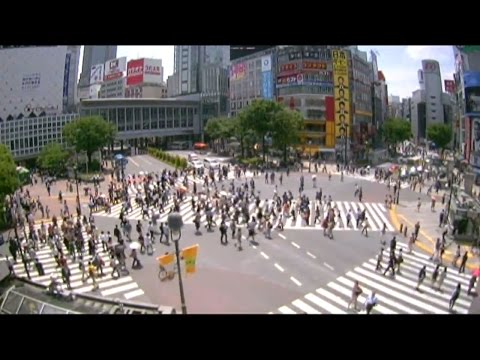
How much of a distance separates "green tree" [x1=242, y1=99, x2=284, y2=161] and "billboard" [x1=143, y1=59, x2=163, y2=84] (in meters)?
45.5


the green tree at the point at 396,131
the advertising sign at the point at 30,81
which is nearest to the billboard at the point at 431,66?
the green tree at the point at 396,131

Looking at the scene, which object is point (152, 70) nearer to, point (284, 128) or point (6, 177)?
point (284, 128)

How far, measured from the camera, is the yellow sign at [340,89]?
45.7 metres

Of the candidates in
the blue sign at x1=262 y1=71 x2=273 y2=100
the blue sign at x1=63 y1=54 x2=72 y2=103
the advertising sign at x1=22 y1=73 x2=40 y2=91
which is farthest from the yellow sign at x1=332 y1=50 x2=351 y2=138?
the advertising sign at x1=22 y1=73 x2=40 y2=91

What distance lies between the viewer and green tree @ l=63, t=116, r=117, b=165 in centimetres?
3238

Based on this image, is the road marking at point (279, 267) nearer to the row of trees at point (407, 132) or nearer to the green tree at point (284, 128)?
the green tree at point (284, 128)

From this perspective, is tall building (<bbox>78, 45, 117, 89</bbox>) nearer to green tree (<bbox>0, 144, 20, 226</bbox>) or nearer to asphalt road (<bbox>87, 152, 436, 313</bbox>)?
green tree (<bbox>0, 144, 20, 226</bbox>)

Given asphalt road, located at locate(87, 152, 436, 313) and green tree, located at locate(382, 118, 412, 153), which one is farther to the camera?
green tree, located at locate(382, 118, 412, 153)

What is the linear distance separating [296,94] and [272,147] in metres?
10.5

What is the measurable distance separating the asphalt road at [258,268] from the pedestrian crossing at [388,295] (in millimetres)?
355

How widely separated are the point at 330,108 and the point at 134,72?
Answer: 44377mm
